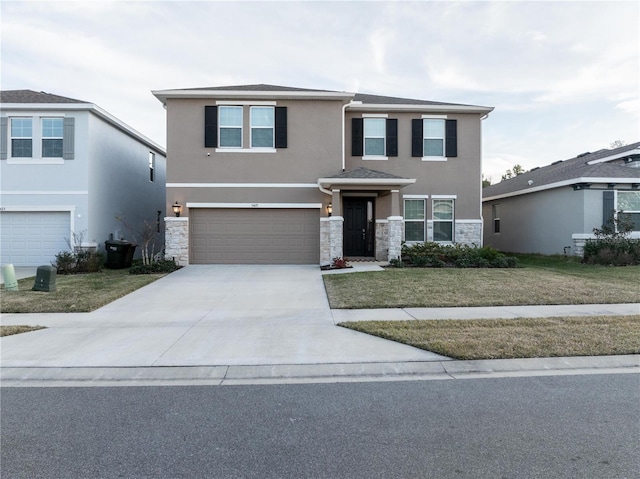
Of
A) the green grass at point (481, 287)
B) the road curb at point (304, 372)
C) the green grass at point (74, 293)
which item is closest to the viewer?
the road curb at point (304, 372)

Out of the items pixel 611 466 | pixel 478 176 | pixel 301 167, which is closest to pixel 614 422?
pixel 611 466

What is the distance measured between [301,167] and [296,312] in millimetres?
8754

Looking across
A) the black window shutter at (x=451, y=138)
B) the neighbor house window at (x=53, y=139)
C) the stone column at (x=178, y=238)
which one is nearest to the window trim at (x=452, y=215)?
the black window shutter at (x=451, y=138)

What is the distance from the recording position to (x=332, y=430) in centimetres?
349

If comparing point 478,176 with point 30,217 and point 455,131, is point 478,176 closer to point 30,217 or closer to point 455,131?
point 455,131

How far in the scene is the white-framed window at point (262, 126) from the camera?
15.6m

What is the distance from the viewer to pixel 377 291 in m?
9.80

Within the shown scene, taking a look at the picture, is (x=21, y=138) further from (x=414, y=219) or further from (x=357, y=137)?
(x=414, y=219)

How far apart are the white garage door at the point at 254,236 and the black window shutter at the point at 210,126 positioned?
2.66 meters

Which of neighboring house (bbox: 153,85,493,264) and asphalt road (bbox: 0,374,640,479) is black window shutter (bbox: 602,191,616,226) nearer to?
neighboring house (bbox: 153,85,493,264)

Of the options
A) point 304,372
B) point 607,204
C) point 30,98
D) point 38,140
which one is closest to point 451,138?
point 607,204

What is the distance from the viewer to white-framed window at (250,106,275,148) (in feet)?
51.3

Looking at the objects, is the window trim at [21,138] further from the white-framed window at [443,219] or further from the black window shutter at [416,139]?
the white-framed window at [443,219]

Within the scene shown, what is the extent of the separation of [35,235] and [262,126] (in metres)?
9.67
